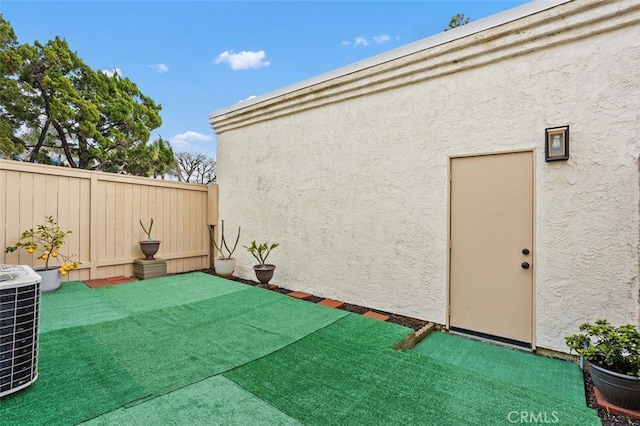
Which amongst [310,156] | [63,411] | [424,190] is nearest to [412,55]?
[424,190]

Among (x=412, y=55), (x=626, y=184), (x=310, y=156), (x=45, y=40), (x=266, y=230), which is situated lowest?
(x=266, y=230)

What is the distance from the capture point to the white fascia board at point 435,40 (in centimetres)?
313

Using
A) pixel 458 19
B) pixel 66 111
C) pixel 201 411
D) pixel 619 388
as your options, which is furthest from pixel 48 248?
pixel 458 19

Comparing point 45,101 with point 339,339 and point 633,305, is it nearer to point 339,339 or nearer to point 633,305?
point 339,339

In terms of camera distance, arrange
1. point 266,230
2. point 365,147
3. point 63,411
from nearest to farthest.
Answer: point 63,411, point 365,147, point 266,230

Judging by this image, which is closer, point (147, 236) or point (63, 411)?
point (63, 411)

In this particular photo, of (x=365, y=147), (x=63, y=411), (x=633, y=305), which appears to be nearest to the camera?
(x=63, y=411)

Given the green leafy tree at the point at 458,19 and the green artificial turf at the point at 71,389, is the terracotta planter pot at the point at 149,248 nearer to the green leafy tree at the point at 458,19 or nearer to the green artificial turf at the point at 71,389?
the green artificial turf at the point at 71,389

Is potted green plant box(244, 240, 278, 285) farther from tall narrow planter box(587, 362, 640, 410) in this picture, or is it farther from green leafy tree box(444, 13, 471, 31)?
green leafy tree box(444, 13, 471, 31)

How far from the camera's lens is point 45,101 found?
13570 millimetres

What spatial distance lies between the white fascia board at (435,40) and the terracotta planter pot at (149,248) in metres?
3.59

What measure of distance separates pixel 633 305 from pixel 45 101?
1967 centimetres

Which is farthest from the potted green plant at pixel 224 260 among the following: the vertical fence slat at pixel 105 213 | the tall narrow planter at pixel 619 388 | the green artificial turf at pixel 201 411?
the tall narrow planter at pixel 619 388

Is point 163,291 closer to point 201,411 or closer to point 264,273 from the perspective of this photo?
point 264,273
